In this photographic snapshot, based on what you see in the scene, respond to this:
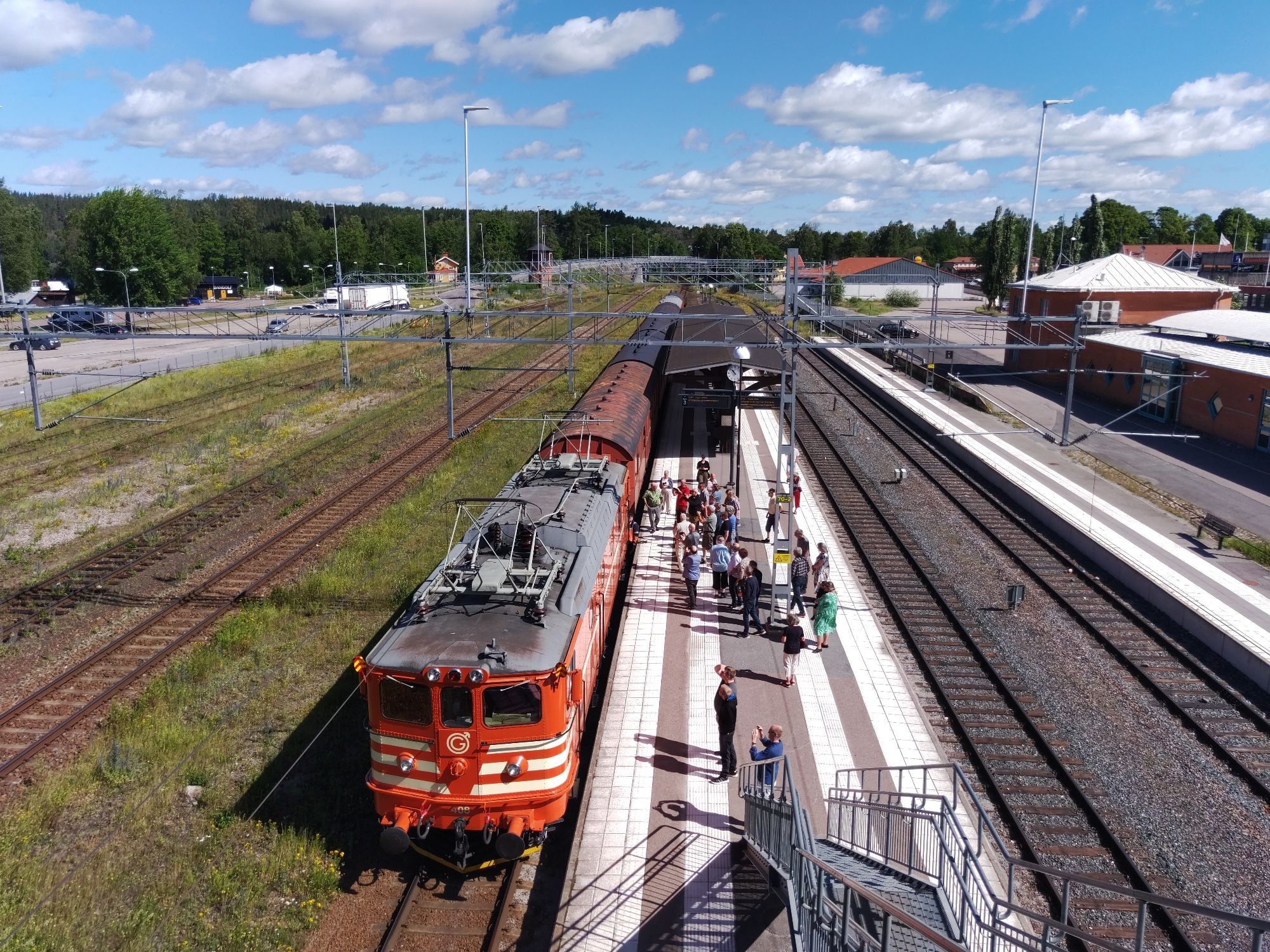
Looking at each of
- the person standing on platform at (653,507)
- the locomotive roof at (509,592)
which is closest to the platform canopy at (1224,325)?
the person standing on platform at (653,507)

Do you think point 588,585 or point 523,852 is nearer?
point 523,852

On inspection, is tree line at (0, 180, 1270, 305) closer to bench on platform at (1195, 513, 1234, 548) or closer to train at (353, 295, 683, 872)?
bench on platform at (1195, 513, 1234, 548)

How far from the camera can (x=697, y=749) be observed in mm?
12695

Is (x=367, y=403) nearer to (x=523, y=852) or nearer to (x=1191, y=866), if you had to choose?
(x=523, y=852)

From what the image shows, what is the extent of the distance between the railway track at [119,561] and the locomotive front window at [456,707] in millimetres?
11163

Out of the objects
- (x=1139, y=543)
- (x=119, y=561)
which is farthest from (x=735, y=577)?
(x=119, y=561)

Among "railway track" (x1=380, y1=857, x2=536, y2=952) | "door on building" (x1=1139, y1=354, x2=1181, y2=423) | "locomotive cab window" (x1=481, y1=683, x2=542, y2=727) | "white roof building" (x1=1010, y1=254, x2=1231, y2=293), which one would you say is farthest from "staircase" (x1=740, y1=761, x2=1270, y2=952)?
"white roof building" (x1=1010, y1=254, x2=1231, y2=293)

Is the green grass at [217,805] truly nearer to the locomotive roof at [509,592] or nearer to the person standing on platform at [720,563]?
the locomotive roof at [509,592]

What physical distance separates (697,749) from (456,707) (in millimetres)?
4517

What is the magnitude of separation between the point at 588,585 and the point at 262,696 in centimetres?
594

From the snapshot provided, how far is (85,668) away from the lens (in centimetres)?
1485

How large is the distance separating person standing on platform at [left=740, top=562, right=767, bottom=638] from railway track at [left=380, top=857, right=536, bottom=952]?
7211 millimetres

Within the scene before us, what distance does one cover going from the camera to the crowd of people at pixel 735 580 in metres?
→ 11.8

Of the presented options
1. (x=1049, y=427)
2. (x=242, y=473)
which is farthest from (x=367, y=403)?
(x=1049, y=427)
